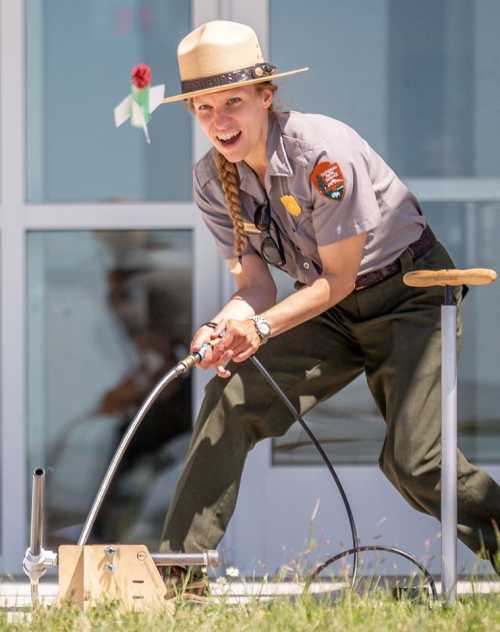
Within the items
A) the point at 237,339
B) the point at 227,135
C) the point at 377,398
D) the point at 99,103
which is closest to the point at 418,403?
the point at 377,398

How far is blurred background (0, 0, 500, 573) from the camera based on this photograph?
385cm

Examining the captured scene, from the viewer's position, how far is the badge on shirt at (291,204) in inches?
111

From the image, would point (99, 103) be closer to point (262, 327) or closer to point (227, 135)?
point (227, 135)

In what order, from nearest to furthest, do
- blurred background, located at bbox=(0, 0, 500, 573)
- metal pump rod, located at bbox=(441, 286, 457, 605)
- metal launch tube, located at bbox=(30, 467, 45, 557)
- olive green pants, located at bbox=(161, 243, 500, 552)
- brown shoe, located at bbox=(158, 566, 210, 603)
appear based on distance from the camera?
metal launch tube, located at bbox=(30, 467, 45, 557) < metal pump rod, located at bbox=(441, 286, 457, 605) < brown shoe, located at bbox=(158, 566, 210, 603) < olive green pants, located at bbox=(161, 243, 500, 552) < blurred background, located at bbox=(0, 0, 500, 573)

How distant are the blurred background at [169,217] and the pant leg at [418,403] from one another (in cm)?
93

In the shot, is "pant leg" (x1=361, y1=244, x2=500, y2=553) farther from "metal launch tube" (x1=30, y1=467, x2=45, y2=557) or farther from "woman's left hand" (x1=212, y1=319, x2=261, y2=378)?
"metal launch tube" (x1=30, y1=467, x2=45, y2=557)

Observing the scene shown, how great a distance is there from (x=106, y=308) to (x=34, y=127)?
563mm

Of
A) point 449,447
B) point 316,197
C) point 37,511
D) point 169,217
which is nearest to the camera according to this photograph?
point 37,511

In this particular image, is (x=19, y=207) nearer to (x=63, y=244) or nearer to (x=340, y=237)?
(x=63, y=244)

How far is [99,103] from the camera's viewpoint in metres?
3.91

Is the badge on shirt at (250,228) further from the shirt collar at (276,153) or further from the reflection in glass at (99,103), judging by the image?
the reflection in glass at (99,103)

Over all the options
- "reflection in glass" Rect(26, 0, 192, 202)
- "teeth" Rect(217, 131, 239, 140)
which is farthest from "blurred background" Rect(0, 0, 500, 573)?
"teeth" Rect(217, 131, 239, 140)

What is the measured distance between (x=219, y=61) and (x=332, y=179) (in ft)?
1.07

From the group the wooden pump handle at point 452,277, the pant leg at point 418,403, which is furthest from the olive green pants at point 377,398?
the wooden pump handle at point 452,277
